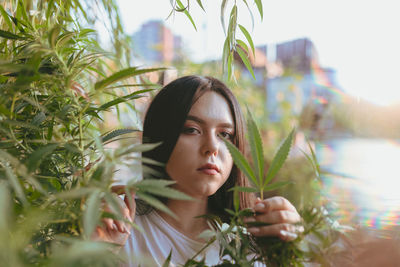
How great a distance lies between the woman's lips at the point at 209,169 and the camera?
2.24 ft

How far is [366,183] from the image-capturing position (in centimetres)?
100

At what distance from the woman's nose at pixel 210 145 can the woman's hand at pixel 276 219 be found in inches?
8.0

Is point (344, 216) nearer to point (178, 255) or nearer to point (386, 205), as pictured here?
point (386, 205)

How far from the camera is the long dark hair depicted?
0.75 meters

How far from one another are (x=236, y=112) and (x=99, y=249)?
0.60 metres

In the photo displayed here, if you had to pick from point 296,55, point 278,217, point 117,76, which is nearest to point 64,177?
point 117,76

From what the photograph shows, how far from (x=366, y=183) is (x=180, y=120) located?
63cm

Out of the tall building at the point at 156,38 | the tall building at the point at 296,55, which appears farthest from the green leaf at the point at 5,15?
the tall building at the point at 156,38

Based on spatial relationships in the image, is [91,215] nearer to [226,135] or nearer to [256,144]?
[256,144]

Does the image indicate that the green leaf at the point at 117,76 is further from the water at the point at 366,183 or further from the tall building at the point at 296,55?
the tall building at the point at 296,55

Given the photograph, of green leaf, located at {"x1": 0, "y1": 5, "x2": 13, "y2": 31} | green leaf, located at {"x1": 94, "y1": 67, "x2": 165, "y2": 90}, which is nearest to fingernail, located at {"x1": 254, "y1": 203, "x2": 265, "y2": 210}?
green leaf, located at {"x1": 94, "y1": 67, "x2": 165, "y2": 90}

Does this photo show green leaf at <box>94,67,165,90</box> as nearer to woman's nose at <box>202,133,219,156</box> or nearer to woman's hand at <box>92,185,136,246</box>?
woman's hand at <box>92,185,136,246</box>

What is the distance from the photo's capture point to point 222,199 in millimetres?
855

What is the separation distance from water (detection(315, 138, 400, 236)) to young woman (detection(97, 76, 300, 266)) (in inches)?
9.1
